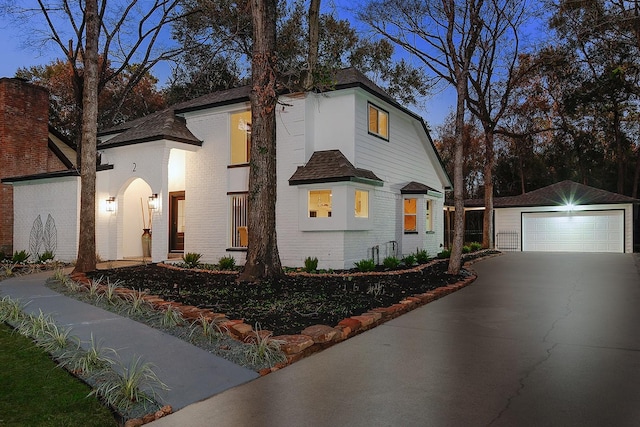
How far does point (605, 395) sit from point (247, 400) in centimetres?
283

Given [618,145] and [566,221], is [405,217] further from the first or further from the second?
[618,145]

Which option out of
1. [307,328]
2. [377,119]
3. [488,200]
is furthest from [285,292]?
[488,200]

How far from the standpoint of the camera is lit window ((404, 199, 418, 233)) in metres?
15.3

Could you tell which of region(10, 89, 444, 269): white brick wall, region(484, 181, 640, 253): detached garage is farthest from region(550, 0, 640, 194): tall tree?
region(10, 89, 444, 269): white brick wall

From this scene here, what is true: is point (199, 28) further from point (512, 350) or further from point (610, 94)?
point (610, 94)

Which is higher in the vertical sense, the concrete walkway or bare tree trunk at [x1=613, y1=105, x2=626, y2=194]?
bare tree trunk at [x1=613, y1=105, x2=626, y2=194]

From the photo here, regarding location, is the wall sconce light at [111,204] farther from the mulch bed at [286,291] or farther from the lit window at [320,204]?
the lit window at [320,204]

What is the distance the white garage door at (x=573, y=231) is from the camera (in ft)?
65.6

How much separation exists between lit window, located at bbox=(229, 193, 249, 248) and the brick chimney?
902 cm

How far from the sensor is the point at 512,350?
185 inches

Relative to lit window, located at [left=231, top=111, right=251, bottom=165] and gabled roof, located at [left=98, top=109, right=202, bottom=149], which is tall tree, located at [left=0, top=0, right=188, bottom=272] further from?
Result: lit window, located at [left=231, top=111, right=251, bottom=165]

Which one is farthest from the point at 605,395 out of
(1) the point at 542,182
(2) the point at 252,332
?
(1) the point at 542,182

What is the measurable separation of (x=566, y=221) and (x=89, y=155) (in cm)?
2021

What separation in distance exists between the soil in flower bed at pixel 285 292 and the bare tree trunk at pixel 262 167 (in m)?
0.47
